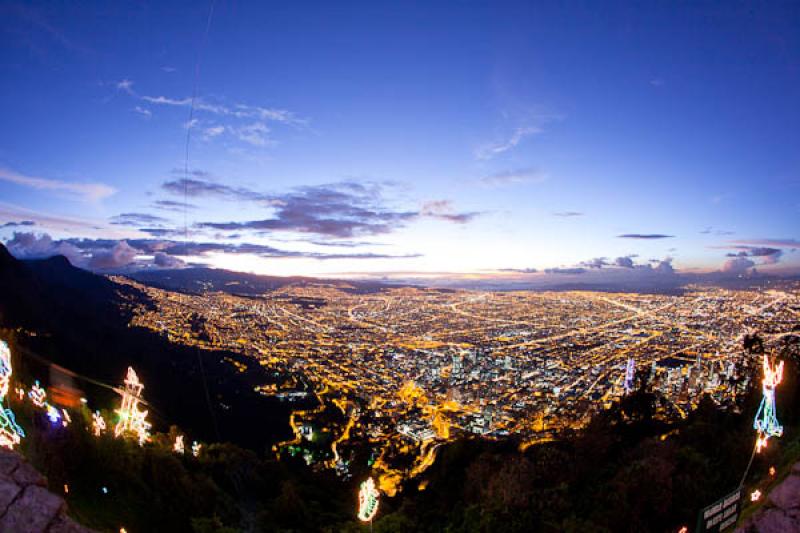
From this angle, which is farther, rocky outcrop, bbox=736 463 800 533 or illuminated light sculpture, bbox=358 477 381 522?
illuminated light sculpture, bbox=358 477 381 522

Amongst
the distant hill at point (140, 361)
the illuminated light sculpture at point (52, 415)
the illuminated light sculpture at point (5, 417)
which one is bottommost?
the distant hill at point (140, 361)

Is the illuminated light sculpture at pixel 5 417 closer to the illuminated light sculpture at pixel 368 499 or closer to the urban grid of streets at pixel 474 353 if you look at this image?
the illuminated light sculpture at pixel 368 499

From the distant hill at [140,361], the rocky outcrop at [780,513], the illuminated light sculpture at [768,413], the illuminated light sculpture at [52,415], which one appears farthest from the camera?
Answer: the distant hill at [140,361]

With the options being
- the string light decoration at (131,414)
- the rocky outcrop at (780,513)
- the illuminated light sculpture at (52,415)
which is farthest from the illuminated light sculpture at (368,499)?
the string light decoration at (131,414)

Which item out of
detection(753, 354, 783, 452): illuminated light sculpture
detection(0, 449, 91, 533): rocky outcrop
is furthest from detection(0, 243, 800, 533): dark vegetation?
detection(0, 449, 91, 533): rocky outcrop

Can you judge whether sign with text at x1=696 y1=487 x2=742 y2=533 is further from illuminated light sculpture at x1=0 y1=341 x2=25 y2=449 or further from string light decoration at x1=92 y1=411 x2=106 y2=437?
string light decoration at x1=92 y1=411 x2=106 y2=437

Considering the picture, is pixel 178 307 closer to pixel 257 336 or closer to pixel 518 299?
pixel 257 336

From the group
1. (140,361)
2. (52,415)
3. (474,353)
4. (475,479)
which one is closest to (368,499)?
(475,479)

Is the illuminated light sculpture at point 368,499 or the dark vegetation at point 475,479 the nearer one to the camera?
the illuminated light sculpture at point 368,499
